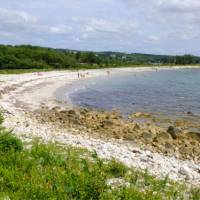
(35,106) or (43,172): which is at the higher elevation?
(43,172)

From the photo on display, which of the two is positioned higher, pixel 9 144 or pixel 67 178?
pixel 9 144

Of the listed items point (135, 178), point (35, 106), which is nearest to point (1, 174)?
point (135, 178)

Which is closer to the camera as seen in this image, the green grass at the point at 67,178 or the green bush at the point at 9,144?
the green grass at the point at 67,178

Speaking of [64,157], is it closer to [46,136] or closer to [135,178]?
[135,178]

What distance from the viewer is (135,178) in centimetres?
1084

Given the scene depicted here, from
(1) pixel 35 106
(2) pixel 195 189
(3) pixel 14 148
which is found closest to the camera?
(2) pixel 195 189

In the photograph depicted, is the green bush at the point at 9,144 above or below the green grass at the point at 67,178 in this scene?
above

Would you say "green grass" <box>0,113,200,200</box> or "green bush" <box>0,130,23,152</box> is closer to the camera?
"green grass" <box>0,113,200,200</box>

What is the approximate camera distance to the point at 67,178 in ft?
32.5

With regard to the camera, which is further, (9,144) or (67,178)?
(9,144)

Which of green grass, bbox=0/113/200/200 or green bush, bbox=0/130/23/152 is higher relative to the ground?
green bush, bbox=0/130/23/152

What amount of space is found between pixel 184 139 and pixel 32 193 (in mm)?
12947

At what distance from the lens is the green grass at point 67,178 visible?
9.04 m

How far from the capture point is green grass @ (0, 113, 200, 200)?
9039mm
